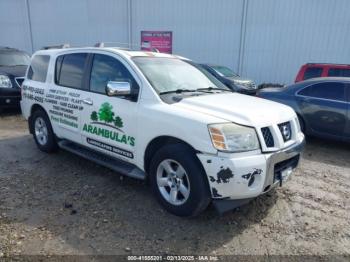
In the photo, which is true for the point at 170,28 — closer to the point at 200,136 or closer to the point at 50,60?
the point at 50,60

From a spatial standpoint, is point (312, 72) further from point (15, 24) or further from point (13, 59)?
point (15, 24)

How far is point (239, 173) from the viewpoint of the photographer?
2.79 metres

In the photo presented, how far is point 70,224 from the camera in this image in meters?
3.15

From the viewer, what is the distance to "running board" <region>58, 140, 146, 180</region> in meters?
3.60

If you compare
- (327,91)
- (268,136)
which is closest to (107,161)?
(268,136)

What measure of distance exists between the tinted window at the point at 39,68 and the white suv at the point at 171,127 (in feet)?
0.76

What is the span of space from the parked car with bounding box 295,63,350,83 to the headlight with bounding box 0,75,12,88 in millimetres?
8200

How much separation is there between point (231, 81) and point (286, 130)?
25.7 feet

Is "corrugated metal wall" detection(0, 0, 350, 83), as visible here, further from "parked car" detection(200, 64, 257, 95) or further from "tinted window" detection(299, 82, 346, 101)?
"tinted window" detection(299, 82, 346, 101)

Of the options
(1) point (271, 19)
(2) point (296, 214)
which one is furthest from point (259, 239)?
(1) point (271, 19)

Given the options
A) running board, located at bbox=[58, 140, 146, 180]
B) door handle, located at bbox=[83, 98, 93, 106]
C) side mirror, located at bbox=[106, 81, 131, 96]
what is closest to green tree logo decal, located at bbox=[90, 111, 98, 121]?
door handle, located at bbox=[83, 98, 93, 106]

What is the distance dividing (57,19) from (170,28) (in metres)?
7.96

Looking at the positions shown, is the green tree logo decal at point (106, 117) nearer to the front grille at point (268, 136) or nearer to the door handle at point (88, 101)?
the door handle at point (88, 101)

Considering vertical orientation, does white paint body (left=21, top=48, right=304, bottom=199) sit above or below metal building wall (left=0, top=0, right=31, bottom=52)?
below
